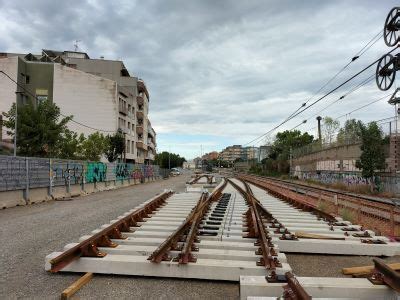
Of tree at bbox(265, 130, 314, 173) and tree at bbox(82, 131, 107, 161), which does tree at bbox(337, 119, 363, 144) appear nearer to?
tree at bbox(82, 131, 107, 161)

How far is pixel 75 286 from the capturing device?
4766mm

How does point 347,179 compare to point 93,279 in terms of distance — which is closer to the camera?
point 93,279

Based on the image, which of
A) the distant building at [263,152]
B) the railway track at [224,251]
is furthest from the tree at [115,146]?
the distant building at [263,152]

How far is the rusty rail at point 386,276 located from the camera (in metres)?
4.05

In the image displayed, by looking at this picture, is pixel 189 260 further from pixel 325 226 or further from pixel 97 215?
pixel 97 215

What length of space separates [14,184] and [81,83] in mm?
38609

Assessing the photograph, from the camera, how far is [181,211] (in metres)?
11.4

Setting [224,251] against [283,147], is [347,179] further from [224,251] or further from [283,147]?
[283,147]

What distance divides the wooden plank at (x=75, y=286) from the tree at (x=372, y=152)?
28375 mm

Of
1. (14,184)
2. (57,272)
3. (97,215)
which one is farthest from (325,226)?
(14,184)

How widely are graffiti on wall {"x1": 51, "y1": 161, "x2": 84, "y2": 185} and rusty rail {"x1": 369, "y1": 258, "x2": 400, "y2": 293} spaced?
62.8 ft

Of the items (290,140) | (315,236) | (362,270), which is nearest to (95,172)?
(315,236)

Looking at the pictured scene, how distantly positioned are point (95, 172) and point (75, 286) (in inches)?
988

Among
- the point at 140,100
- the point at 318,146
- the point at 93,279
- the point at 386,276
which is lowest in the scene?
the point at 93,279
